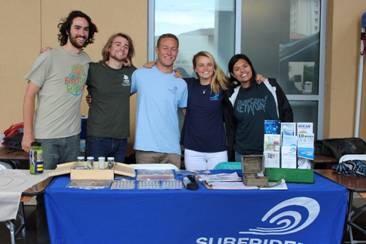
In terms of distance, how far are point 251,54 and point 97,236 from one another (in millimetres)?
3193

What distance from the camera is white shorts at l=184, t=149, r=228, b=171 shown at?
332 centimetres

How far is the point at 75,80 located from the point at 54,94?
0.62ft

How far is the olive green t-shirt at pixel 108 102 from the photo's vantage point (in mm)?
3275

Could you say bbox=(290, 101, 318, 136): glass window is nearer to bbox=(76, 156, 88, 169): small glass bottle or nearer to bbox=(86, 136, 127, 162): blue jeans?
bbox=(86, 136, 127, 162): blue jeans

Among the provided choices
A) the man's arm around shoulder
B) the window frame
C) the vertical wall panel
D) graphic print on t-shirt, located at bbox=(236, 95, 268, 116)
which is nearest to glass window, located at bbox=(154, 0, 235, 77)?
the window frame

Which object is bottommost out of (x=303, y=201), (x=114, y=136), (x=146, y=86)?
(x=303, y=201)

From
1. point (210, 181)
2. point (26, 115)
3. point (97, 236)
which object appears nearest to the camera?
point (97, 236)

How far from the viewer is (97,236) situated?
2383 mm

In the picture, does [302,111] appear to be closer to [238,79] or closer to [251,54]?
[251,54]

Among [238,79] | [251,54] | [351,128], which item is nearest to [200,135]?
[238,79]

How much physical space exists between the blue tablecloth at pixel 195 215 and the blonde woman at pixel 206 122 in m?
0.91

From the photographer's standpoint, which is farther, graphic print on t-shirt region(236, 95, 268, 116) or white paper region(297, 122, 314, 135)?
graphic print on t-shirt region(236, 95, 268, 116)

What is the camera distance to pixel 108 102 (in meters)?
3.29

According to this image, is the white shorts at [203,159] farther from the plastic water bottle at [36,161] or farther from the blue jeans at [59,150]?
the plastic water bottle at [36,161]
